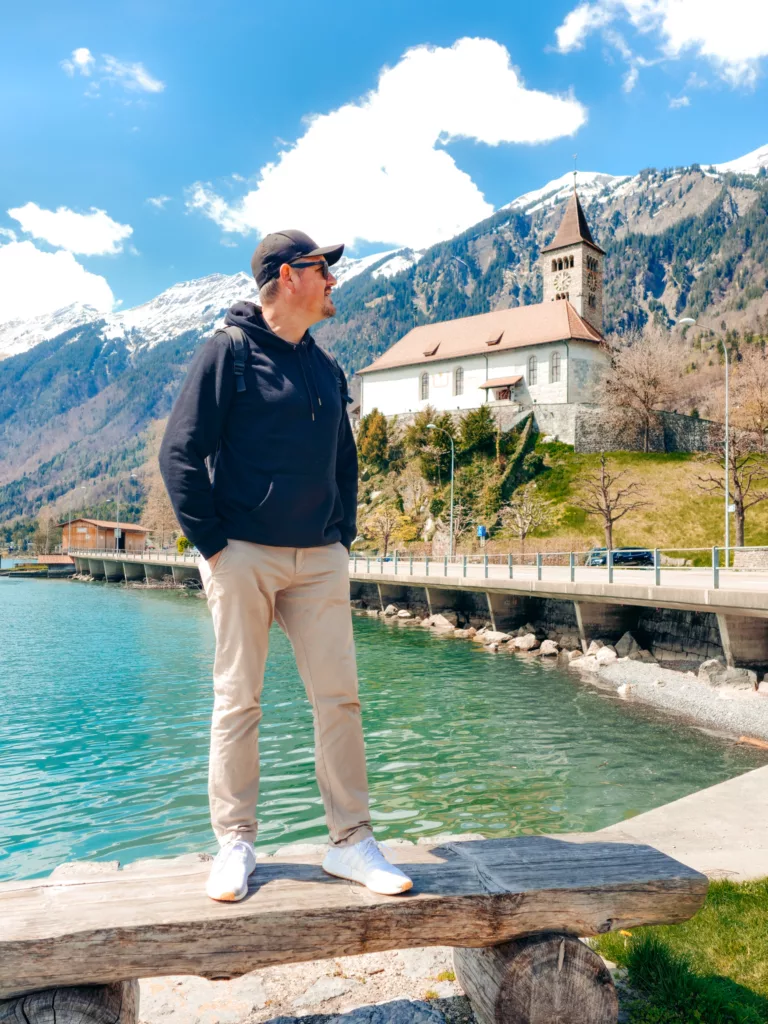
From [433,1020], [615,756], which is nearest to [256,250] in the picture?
[433,1020]

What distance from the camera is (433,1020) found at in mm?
3029

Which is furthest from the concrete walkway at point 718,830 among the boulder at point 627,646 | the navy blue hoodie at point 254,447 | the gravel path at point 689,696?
the boulder at point 627,646

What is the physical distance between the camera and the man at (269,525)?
9.64 feet

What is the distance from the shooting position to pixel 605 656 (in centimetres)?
2050

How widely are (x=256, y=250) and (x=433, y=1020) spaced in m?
3.28

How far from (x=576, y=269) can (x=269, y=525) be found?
258 feet

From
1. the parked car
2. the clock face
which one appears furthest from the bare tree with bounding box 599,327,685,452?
the parked car

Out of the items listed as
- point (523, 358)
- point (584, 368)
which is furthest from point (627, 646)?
point (523, 358)

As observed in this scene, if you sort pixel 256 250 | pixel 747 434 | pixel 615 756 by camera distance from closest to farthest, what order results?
pixel 256 250 < pixel 615 756 < pixel 747 434

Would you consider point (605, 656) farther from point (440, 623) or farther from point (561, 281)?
point (561, 281)

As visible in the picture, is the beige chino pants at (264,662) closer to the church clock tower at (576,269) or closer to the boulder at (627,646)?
the boulder at (627,646)

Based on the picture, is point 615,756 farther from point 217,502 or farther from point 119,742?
point 217,502

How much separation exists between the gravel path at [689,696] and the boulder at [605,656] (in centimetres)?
42

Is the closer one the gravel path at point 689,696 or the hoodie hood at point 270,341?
the hoodie hood at point 270,341
